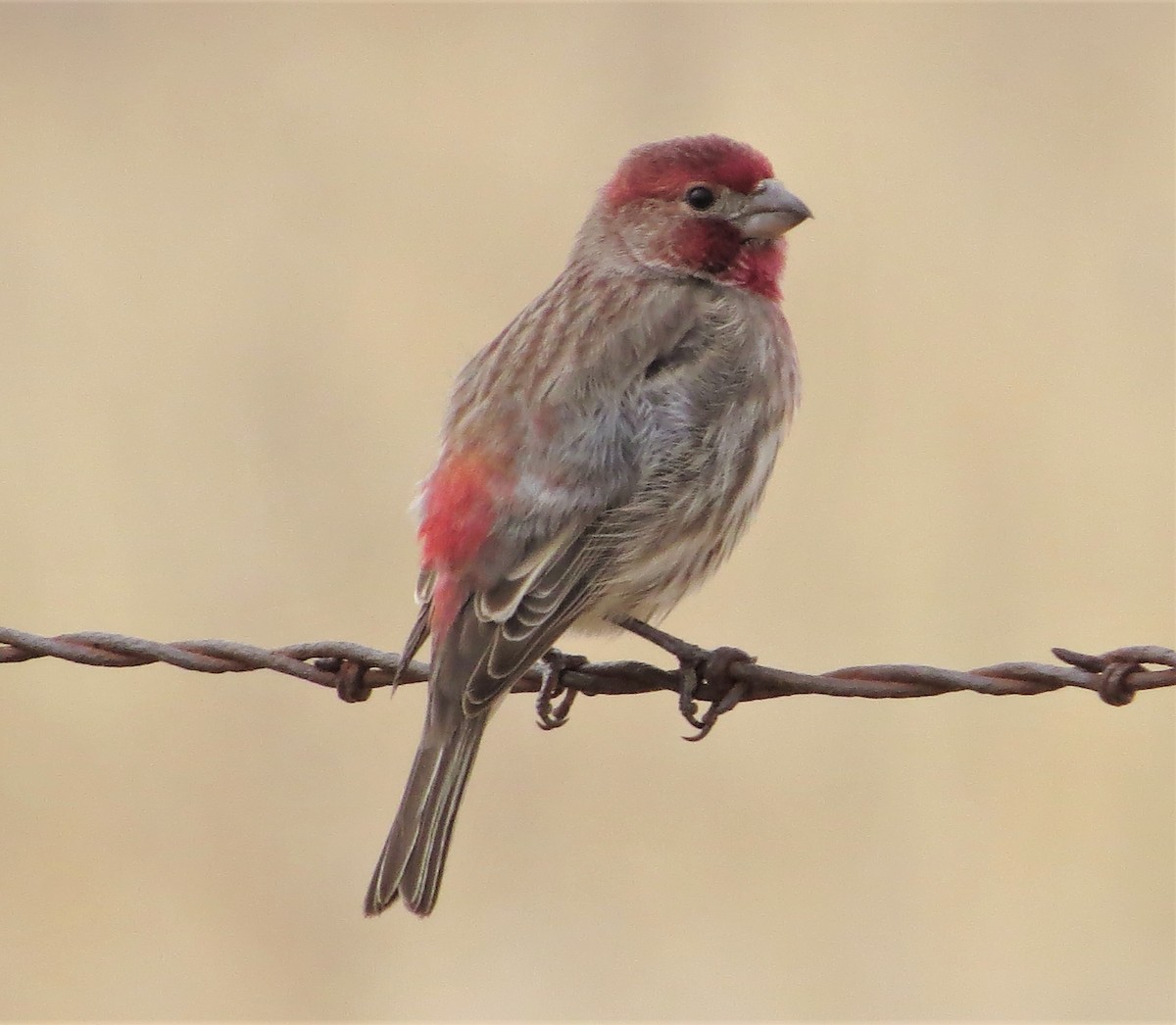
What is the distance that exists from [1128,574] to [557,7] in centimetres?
504

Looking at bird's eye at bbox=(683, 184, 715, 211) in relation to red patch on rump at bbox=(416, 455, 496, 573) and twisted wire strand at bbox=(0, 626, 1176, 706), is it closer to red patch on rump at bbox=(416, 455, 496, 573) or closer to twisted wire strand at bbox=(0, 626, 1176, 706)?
red patch on rump at bbox=(416, 455, 496, 573)

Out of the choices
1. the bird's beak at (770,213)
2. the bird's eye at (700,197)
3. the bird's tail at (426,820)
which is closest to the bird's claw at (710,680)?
the bird's tail at (426,820)

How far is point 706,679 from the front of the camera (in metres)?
5.85

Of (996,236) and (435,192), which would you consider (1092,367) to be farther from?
(435,192)

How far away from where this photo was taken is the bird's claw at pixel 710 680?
18.7ft

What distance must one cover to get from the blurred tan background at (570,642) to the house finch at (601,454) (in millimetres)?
1832

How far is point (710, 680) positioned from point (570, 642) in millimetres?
2509

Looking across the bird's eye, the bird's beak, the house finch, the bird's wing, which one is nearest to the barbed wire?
the bird's wing

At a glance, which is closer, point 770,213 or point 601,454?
point 601,454

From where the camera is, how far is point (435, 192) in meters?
12.1

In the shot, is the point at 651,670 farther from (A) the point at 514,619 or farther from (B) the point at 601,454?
(B) the point at 601,454

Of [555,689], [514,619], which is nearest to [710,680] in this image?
[514,619]

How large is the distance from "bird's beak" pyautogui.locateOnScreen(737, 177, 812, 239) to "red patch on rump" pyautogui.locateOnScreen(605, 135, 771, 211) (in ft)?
0.20

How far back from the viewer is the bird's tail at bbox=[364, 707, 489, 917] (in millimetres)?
5789
